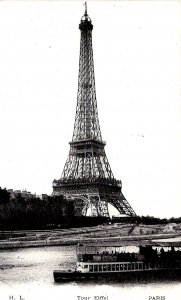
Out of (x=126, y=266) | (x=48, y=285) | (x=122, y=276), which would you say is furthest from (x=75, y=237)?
(x=48, y=285)

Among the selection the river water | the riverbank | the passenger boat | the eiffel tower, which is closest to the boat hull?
the passenger boat

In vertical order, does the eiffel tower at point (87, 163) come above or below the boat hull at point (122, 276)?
above

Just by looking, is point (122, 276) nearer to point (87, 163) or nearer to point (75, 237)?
point (75, 237)

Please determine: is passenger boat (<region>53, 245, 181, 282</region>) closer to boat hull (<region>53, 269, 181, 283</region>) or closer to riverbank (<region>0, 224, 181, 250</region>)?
boat hull (<region>53, 269, 181, 283</region>)

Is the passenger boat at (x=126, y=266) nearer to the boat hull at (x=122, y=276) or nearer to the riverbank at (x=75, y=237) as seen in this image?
the boat hull at (x=122, y=276)

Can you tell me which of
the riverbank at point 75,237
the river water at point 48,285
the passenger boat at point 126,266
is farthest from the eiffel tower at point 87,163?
the passenger boat at point 126,266

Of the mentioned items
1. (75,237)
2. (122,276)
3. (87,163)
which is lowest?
(122,276)
